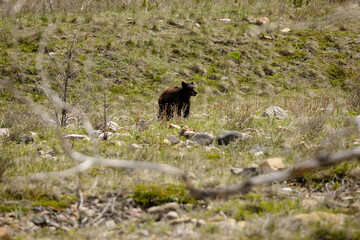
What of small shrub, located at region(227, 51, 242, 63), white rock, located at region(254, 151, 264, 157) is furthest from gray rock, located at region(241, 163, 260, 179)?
small shrub, located at region(227, 51, 242, 63)

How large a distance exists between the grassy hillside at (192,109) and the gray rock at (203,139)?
317 millimetres

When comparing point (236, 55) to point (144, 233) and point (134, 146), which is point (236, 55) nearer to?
point (134, 146)

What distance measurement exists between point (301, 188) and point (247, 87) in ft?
36.5

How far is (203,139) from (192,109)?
18.7 feet

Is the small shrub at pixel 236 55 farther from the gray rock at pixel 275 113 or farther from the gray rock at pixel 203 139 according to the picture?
the gray rock at pixel 203 139

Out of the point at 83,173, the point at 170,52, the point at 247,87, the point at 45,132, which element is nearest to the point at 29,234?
the point at 83,173

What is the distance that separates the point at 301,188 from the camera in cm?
414

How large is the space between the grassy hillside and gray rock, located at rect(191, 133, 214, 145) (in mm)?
317

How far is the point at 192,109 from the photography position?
37.7ft

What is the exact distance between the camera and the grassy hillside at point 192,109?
3381 millimetres

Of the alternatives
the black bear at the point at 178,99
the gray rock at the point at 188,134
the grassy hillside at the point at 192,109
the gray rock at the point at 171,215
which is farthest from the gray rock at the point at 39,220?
the black bear at the point at 178,99

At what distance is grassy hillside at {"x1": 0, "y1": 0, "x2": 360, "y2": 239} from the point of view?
3381 mm

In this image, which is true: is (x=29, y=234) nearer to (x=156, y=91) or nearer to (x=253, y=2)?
(x=156, y=91)

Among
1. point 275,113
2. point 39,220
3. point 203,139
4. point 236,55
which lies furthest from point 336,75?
point 39,220
